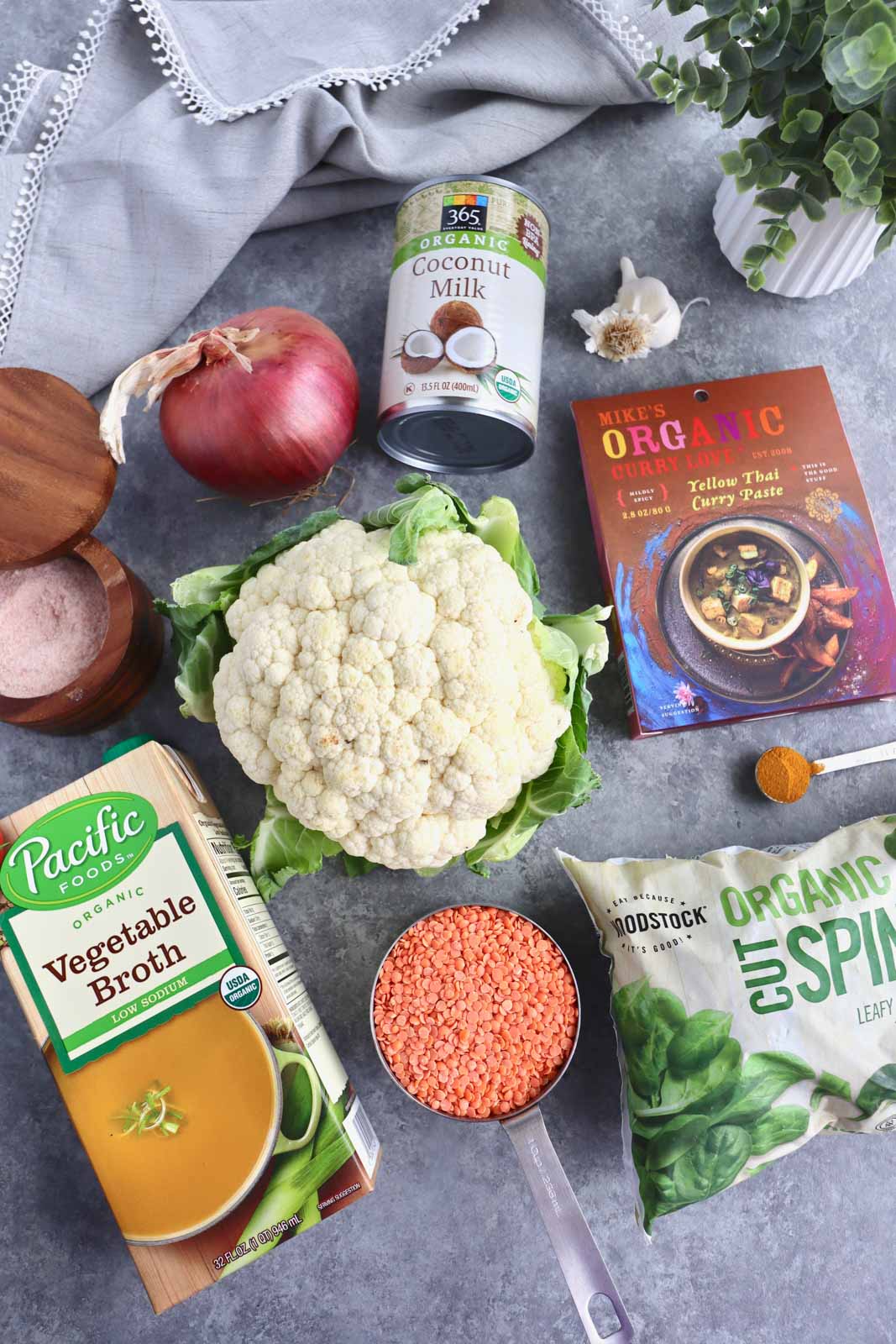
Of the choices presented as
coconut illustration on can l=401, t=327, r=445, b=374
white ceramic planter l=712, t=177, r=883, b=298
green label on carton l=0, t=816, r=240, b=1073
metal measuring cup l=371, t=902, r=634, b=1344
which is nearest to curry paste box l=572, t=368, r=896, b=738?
white ceramic planter l=712, t=177, r=883, b=298

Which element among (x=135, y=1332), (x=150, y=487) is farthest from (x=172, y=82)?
(x=135, y=1332)

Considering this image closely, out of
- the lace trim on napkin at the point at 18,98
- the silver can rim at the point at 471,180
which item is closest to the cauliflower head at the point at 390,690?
the silver can rim at the point at 471,180

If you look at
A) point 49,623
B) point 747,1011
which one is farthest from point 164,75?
point 747,1011

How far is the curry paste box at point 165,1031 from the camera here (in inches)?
30.7

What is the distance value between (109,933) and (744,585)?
2.53ft

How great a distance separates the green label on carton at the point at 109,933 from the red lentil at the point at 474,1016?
21 cm

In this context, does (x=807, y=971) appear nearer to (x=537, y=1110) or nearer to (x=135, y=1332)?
(x=537, y=1110)

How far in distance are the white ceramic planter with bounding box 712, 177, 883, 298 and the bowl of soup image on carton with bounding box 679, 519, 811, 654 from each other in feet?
1.00

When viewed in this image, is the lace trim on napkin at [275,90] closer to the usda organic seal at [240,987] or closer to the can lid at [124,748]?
the can lid at [124,748]

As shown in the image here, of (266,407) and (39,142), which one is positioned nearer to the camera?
(266,407)

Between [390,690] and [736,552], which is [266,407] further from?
[736,552]

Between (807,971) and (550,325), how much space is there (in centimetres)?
81

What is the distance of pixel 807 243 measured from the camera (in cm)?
98

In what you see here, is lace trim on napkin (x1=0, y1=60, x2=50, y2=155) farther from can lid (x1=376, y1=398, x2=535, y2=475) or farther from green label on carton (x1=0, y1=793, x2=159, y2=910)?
green label on carton (x1=0, y1=793, x2=159, y2=910)
